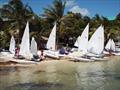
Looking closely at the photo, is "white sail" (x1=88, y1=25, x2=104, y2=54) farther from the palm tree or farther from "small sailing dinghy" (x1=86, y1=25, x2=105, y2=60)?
the palm tree

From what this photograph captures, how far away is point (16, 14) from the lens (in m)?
43.8

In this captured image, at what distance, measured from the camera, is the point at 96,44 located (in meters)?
34.2

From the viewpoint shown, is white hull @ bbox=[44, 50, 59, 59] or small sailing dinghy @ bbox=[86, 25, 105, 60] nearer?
small sailing dinghy @ bbox=[86, 25, 105, 60]

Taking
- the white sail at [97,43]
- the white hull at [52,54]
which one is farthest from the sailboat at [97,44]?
the white hull at [52,54]

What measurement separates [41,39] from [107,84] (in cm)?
2883

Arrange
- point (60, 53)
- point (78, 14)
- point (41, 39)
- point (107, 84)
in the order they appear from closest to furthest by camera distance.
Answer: point (107, 84)
point (60, 53)
point (41, 39)
point (78, 14)

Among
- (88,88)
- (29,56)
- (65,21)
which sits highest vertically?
(65,21)

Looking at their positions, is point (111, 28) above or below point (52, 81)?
above

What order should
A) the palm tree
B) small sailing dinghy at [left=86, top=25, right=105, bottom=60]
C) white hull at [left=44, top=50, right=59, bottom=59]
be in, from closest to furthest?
small sailing dinghy at [left=86, top=25, right=105, bottom=60]
white hull at [left=44, top=50, right=59, bottom=59]
the palm tree

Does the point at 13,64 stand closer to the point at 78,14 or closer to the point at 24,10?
the point at 24,10

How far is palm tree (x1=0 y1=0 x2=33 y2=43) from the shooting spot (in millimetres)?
43125

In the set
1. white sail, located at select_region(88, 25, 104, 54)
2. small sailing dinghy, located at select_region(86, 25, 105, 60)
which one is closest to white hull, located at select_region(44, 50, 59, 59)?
small sailing dinghy, located at select_region(86, 25, 105, 60)

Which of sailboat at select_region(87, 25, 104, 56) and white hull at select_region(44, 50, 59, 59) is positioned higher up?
sailboat at select_region(87, 25, 104, 56)

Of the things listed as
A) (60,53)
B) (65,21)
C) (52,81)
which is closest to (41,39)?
(65,21)
